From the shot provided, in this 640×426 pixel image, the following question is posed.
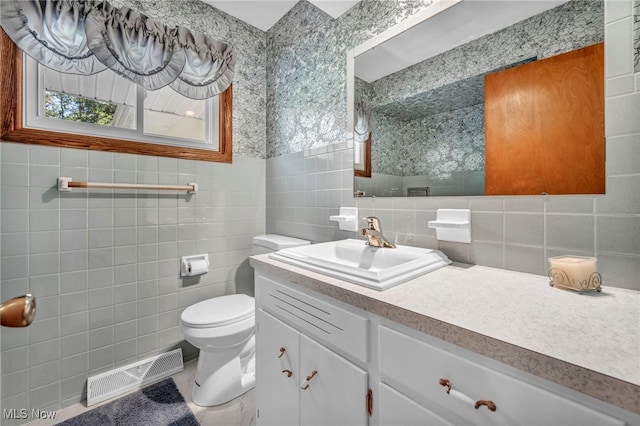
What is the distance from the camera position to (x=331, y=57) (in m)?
1.64

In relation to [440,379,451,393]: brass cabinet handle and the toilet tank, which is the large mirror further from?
[440,379,451,393]: brass cabinet handle

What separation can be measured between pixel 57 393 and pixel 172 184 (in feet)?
4.28

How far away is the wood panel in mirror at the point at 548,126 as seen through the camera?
79 centimetres

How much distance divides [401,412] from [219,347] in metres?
1.13

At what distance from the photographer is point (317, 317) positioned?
84 centimetres

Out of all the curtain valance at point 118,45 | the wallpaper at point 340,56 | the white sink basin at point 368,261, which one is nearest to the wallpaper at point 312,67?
the wallpaper at point 340,56

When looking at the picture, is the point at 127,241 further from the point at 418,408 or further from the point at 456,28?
the point at 456,28

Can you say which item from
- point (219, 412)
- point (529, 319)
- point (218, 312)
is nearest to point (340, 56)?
point (529, 319)

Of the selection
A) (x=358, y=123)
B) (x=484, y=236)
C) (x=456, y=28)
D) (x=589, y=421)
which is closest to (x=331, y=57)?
(x=358, y=123)

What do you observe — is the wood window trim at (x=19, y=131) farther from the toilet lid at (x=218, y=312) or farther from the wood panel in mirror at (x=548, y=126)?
the wood panel in mirror at (x=548, y=126)

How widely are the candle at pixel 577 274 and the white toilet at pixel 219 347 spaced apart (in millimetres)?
1418

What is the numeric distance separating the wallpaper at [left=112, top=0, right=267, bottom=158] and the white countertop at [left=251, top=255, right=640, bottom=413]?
158cm

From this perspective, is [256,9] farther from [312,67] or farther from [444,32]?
[444,32]

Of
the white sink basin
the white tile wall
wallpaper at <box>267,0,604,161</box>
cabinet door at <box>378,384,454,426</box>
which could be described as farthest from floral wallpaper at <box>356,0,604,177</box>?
the white tile wall
